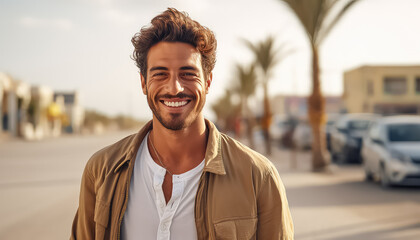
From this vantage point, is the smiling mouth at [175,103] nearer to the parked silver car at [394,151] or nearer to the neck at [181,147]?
the neck at [181,147]

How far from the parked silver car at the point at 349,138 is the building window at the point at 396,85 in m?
28.0

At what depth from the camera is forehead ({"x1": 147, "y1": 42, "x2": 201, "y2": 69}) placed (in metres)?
2.38

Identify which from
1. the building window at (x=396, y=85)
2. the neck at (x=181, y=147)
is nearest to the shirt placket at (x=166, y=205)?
the neck at (x=181, y=147)

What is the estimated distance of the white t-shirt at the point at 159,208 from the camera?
7.46 feet

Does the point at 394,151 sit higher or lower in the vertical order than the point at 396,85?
lower

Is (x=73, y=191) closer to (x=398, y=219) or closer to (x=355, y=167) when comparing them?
(x=398, y=219)

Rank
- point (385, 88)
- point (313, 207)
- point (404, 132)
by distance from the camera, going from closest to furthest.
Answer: point (313, 207)
point (404, 132)
point (385, 88)

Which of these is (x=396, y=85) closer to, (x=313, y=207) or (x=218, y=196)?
(x=313, y=207)

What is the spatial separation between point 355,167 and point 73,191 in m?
10.2

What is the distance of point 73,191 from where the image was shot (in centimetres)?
1056

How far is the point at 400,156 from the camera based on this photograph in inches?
409

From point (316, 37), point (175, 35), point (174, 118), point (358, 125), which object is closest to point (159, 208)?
point (174, 118)

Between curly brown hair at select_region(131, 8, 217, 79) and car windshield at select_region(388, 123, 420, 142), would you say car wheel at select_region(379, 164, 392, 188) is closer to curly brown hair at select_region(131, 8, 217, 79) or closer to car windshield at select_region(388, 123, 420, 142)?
car windshield at select_region(388, 123, 420, 142)

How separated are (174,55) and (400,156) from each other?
9.32 meters
